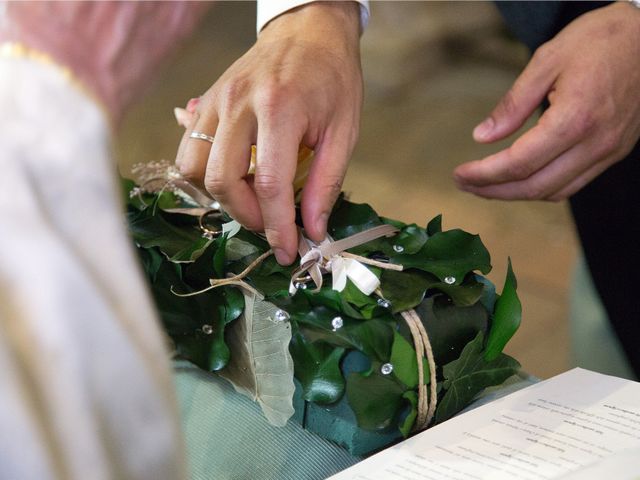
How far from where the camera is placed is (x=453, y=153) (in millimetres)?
2496

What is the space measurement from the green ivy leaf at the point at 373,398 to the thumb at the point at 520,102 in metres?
0.36

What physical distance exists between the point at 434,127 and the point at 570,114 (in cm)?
189

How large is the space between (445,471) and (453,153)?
2.07m

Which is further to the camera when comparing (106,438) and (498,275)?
(498,275)

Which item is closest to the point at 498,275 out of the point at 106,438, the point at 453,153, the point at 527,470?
the point at 453,153

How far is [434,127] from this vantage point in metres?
2.66

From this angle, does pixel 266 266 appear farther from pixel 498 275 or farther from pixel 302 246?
pixel 498 275

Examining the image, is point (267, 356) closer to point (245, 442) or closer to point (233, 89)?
point (245, 442)

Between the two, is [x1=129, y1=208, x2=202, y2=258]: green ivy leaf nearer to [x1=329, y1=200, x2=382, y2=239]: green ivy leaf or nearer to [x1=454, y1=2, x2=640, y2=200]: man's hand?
[x1=329, y1=200, x2=382, y2=239]: green ivy leaf

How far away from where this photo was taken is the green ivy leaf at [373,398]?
55cm

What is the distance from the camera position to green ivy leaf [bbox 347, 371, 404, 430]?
546mm

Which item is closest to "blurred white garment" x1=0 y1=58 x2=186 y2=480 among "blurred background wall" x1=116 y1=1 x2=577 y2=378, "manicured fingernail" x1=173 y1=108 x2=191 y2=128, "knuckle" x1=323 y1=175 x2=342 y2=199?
"knuckle" x1=323 y1=175 x2=342 y2=199

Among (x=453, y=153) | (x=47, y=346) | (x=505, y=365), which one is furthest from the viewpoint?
(x=453, y=153)

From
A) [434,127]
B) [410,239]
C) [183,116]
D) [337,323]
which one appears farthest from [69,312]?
[434,127]
